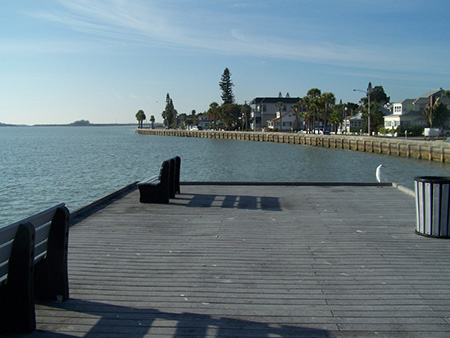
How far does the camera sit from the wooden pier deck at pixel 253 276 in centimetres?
392

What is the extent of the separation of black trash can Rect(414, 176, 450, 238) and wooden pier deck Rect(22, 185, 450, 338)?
0.22 meters

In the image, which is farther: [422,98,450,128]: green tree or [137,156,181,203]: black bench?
[422,98,450,128]: green tree

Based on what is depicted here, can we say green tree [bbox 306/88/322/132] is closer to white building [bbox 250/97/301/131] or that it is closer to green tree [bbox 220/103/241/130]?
white building [bbox 250/97/301/131]

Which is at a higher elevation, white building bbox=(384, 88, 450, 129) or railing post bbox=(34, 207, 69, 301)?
white building bbox=(384, 88, 450, 129)

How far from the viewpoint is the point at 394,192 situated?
11.6m

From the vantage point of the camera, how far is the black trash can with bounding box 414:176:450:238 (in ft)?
21.3

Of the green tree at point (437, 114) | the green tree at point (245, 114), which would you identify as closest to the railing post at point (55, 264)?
the green tree at point (437, 114)

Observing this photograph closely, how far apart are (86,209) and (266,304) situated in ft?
19.0

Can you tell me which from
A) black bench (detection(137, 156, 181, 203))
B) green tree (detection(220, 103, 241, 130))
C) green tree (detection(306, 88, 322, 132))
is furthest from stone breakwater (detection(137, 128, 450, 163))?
black bench (detection(137, 156, 181, 203))

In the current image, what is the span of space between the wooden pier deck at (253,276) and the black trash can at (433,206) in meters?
0.22

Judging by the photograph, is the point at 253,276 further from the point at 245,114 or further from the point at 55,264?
the point at 245,114

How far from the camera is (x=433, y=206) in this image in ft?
21.7

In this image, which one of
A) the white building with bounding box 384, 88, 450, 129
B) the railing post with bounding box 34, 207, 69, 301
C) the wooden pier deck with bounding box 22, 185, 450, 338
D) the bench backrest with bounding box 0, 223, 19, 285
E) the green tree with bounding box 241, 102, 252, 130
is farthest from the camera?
the green tree with bounding box 241, 102, 252, 130

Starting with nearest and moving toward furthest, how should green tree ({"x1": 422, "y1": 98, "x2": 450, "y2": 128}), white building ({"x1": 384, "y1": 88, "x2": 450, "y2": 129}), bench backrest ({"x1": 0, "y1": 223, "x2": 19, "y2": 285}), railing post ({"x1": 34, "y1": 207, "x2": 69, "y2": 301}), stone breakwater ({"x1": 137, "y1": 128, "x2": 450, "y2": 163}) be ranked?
bench backrest ({"x1": 0, "y1": 223, "x2": 19, "y2": 285}), railing post ({"x1": 34, "y1": 207, "x2": 69, "y2": 301}), stone breakwater ({"x1": 137, "y1": 128, "x2": 450, "y2": 163}), green tree ({"x1": 422, "y1": 98, "x2": 450, "y2": 128}), white building ({"x1": 384, "y1": 88, "x2": 450, "y2": 129})
